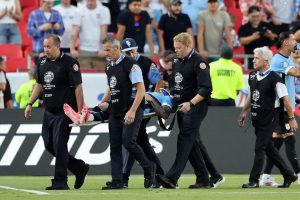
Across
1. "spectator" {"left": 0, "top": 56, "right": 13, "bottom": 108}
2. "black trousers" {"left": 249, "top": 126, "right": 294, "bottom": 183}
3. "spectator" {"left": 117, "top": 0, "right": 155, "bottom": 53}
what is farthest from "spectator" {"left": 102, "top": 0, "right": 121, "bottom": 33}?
"black trousers" {"left": 249, "top": 126, "right": 294, "bottom": 183}

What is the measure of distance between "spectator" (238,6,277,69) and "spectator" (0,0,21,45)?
4788mm

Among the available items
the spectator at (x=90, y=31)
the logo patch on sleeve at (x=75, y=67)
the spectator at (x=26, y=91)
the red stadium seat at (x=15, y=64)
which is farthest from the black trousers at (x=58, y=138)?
the red stadium seat at (x=15, y=64)

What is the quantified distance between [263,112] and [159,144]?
4.21 m

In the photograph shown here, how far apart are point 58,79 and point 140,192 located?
2.06 m

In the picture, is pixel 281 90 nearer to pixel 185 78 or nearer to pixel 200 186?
pixel 185 78

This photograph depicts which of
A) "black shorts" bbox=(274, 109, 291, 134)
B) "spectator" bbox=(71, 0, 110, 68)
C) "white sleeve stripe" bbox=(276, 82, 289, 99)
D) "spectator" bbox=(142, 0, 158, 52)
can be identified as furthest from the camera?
"spectator" bbox=(142, 0, 158, 52)

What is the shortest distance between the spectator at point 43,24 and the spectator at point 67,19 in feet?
1.34

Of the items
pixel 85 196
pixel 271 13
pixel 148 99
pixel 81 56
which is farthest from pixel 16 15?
pixel 85 196

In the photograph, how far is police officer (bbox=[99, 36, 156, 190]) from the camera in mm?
14109

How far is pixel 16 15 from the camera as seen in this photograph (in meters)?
22.1

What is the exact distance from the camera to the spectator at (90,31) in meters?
21.8

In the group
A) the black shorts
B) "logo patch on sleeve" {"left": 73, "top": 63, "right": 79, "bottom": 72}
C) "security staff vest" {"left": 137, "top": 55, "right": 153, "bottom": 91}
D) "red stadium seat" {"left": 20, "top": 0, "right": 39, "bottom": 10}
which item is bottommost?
the black shorts

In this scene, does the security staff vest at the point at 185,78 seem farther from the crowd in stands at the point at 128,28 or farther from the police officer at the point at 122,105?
the crowd in stands at the point at 128,28

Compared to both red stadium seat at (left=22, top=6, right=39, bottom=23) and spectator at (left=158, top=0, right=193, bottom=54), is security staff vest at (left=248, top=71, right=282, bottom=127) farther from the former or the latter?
red stadium seat at (left=22, top=6, right=39, bottom=23)
